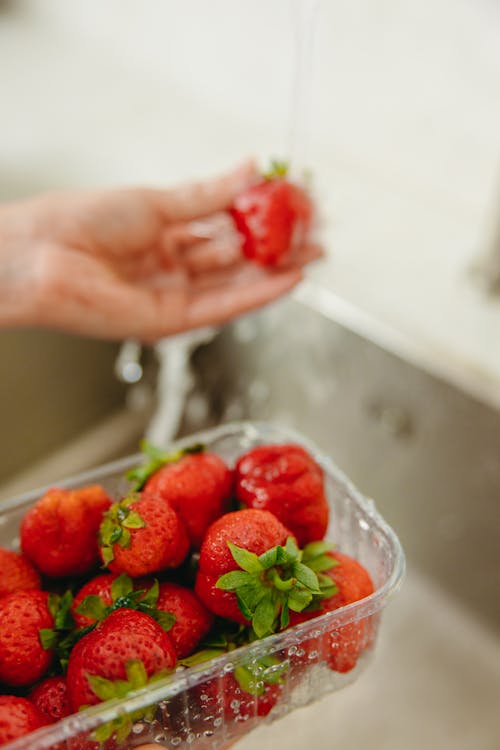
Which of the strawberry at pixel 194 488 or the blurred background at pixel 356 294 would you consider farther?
the blurred background at pixel 356 294

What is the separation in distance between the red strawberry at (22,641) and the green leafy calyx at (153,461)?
0.35 ft

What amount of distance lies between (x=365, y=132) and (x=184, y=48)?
467mm

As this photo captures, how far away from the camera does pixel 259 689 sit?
17.4 inches

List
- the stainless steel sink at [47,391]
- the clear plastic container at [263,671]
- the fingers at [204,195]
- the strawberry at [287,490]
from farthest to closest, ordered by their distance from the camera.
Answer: the stainless steel sink at [47,391] → the fingers at [204,195] → the strawberry at [287,490] → the clear plastic container at [263,671]

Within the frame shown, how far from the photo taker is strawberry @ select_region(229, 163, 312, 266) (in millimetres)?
883

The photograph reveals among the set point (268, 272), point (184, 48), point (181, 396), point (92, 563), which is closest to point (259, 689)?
point (92, 563)

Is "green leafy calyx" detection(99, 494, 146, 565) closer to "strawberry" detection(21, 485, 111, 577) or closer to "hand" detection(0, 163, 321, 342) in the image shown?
"strawberry" detection(21, 485, 111, 577)

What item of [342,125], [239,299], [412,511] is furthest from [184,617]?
[342,125]

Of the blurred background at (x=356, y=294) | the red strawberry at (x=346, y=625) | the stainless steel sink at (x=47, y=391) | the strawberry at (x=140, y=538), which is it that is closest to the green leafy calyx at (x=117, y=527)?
the strawberry at (x=140, y=538)

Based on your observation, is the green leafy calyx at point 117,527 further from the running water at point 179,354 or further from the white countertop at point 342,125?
the running water at point 179,354

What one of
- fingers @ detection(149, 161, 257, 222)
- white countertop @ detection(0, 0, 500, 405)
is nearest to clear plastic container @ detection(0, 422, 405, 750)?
white countertop @ detection(0, 0, 500, 405)

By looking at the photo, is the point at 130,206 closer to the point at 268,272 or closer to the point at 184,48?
the point at 268,272

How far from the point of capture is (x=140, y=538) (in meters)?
0.46

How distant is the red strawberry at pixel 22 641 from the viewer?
438mm
